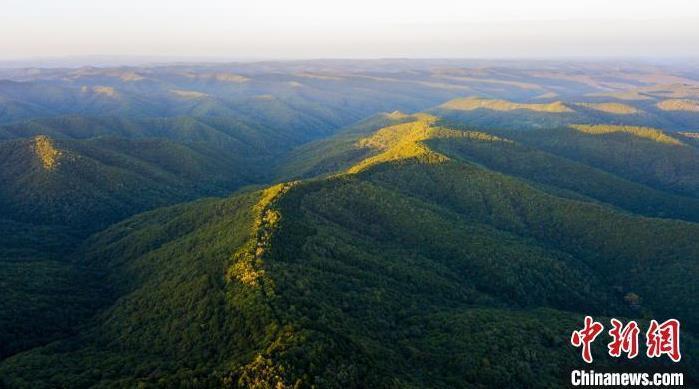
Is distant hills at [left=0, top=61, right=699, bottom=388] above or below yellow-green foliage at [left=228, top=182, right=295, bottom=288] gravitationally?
below

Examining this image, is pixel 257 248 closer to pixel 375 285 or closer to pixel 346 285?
pixel 346 285

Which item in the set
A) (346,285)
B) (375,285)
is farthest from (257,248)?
(375,285)

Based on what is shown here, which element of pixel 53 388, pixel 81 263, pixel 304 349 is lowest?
pixel 81 263

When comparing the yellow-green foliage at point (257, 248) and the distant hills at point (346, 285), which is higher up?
the yellow-green foliage at point (257, 248)

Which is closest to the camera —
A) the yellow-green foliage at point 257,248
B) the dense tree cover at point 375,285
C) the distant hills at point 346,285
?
the dense tree cover at point 375,285

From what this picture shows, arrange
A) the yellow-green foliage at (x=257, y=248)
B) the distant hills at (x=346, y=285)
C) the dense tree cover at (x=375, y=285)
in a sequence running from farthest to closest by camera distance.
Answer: the yellow-green foliage at (x=257, y=248)
the distant hills at (x=346, y=285)
the dense tree cover at (x=375, y=285)

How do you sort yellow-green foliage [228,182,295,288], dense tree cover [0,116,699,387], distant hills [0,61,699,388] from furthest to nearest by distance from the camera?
yellow-green foliage [228,182,295,288]
distant hills [0,61,699,388]
dense tree cover [0,116,699,387]

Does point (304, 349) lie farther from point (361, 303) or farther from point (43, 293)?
point (43, 293)

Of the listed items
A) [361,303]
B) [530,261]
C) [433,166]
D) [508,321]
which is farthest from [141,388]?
[433,166]
